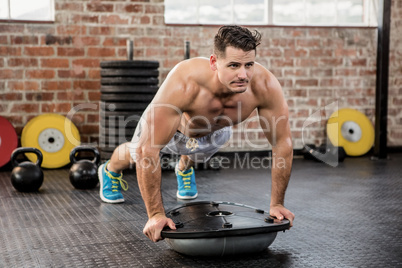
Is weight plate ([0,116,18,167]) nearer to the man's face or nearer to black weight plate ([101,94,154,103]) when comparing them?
black weight plate ([101,94,154,103])

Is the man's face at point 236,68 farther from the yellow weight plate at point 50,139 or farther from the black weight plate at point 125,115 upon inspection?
the yellow weight plate at point 50,139

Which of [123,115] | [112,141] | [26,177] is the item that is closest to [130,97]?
[123,115]

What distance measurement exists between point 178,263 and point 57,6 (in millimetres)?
3103

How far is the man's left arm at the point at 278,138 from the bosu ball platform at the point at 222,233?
0.07 meters

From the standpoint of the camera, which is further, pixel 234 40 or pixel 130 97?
pixel 130 97

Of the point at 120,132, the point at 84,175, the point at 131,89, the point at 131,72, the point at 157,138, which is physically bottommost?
the point at 84,175

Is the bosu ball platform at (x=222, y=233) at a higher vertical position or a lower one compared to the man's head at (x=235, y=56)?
lower

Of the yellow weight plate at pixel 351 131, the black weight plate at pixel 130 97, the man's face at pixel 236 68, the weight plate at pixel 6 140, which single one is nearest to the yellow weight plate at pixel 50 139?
the weight plate at pixel 6 140


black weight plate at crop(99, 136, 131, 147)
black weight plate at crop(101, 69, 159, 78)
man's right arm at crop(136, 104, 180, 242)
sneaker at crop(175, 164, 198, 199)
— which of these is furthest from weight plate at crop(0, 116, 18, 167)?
man's right arm at crop(136, 104, 180, 242)

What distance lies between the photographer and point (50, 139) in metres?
4.24

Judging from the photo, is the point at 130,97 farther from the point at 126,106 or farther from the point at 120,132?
the point at 120,132

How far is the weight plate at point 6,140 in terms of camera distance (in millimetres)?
4109

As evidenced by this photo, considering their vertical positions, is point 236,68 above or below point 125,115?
above

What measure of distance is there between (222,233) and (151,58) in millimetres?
2956
